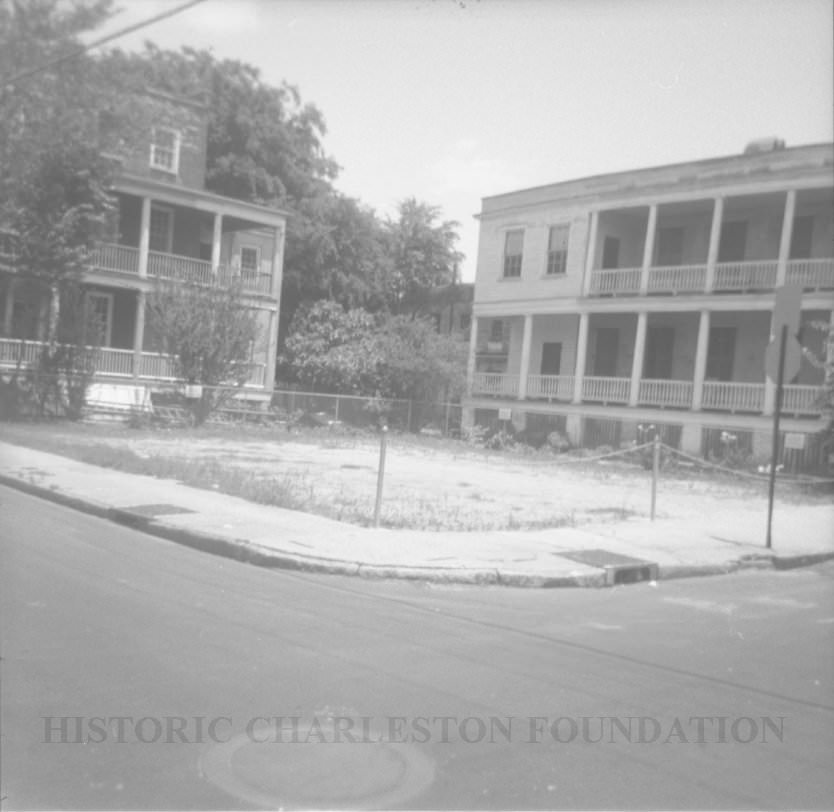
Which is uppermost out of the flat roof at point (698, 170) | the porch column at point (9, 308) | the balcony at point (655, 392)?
the flat roof at point (698, 170)

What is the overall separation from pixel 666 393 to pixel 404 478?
1296cm

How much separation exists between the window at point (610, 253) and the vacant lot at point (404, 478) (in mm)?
7377

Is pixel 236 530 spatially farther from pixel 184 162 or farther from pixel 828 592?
pixel 184 162

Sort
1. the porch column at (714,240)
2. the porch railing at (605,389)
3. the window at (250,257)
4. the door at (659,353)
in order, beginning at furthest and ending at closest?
the window at (250,257)
the door at (659,353)
the porch railing at (605,389)
the porch column at (714,240)

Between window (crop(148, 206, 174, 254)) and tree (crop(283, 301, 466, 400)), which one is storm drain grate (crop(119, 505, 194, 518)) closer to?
tree (crop(283, 301, 466, 400))

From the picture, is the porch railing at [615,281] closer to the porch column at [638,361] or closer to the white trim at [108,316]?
the porch column at [638,361]

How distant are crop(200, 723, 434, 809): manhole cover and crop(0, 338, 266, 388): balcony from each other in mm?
23801

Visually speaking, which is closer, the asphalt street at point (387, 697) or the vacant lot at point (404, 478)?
the asphalt street at point (387, 697)

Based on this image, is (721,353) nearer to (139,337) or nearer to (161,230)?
(139,337)

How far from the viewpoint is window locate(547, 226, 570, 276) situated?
103 feet

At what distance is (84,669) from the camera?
5203 millimetres

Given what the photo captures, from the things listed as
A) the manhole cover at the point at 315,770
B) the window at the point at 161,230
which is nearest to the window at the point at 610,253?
the window at the point at 161,230

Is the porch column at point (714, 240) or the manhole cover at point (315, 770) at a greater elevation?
the porch column at point (714, 240)

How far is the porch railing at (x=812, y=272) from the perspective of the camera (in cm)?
2539
